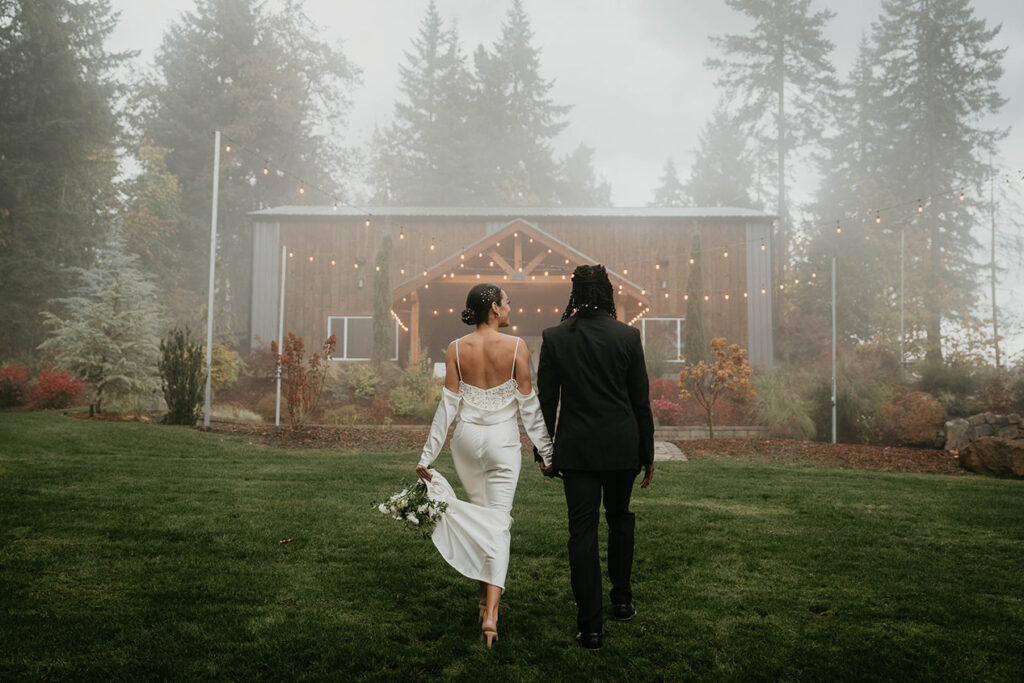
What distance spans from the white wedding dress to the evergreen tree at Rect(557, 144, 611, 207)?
148 ft

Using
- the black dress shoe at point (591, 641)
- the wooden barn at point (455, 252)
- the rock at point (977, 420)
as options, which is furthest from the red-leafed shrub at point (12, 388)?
the rock at point (977, 420)

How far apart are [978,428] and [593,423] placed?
12.8m

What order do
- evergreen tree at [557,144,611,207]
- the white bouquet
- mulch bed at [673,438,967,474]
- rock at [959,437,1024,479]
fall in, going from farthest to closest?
evergreen tree at [557,144,611,207] < mulch bed at [673,438,967,474] < rock at [959,437,1024,479] < the white bouquet

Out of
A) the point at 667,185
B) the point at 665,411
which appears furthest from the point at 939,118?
the point at 665,411

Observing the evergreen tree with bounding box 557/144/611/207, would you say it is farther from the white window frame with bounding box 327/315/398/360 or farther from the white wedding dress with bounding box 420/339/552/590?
the white wedding dress with bounding box 420/339/552/590

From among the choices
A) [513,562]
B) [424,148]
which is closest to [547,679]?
[513,562]

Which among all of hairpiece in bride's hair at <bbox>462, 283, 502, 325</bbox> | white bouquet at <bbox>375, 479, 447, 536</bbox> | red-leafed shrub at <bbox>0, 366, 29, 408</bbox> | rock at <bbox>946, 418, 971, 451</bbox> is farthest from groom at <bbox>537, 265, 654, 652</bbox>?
red-leafed shrub at <bbox>0, 366, 29, 408</bbox>

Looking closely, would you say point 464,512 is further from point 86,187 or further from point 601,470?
point 86,187

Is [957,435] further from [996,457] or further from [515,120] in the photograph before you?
[515,120]

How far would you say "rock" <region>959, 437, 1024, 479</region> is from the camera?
388 inches

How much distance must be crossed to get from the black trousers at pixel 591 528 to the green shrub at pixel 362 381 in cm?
1402

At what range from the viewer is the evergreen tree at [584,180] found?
166ft

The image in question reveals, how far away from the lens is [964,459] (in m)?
10.6

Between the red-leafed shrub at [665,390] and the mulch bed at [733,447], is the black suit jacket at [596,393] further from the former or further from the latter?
the red-leafed shrub at [665,390]
